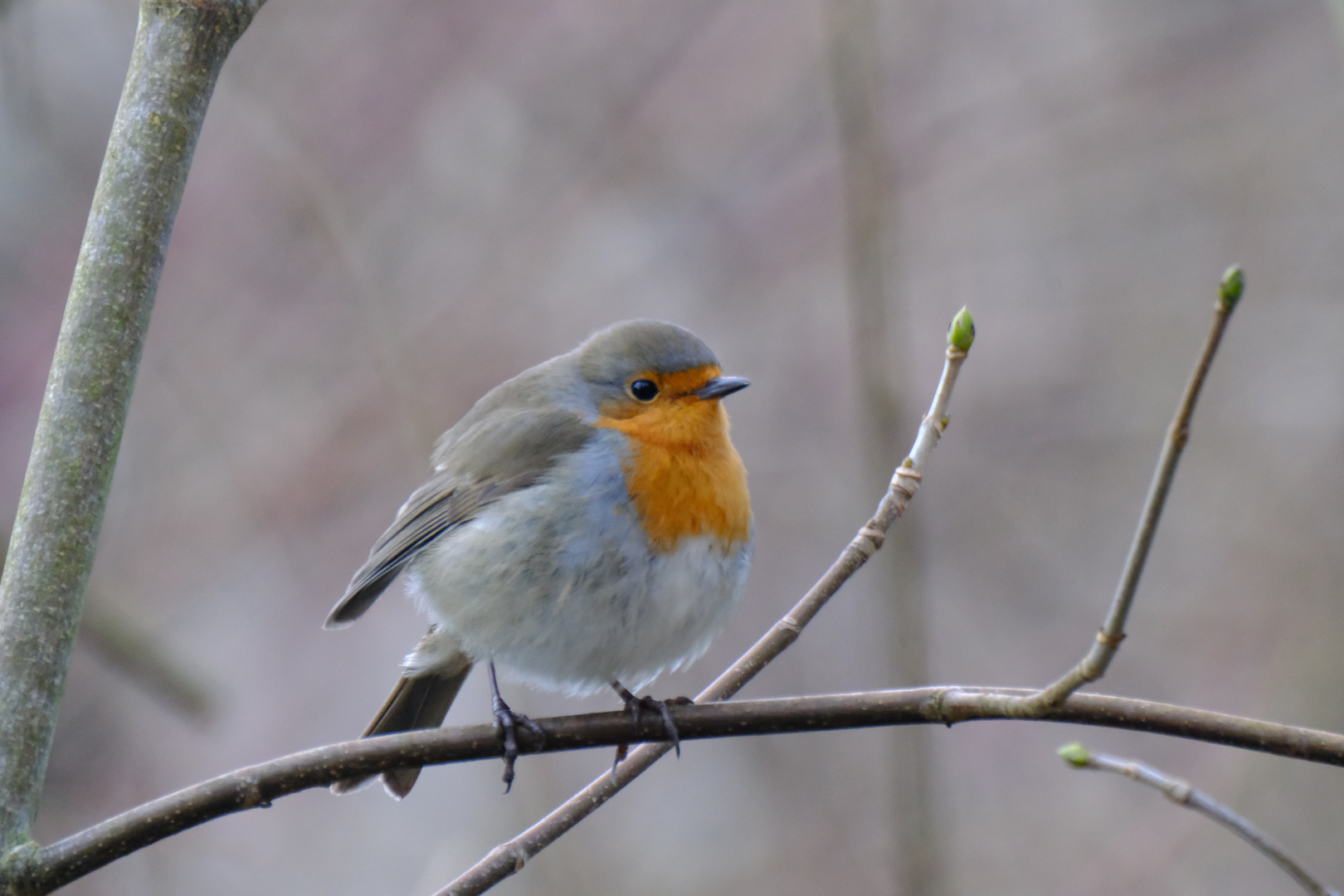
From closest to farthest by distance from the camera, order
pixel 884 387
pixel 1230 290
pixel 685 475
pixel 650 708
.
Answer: pixel 1230 290
pixel 650 708
pixel 685 475
pixel 884 387

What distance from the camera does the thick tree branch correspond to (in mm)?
1580

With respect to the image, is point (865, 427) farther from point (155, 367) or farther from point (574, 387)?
point (155, 367)

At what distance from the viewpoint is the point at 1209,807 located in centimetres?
176

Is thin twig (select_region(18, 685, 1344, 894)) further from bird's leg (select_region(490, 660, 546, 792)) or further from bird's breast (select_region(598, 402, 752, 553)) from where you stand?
bird's breast (select_region(598, 402, 752, 553))

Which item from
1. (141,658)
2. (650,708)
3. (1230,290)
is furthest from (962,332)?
(141,658)

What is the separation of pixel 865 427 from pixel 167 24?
2.38 metres

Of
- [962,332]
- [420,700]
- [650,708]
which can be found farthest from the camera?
[420,700]

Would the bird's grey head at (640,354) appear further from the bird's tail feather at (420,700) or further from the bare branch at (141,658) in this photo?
the bare branch at (141,658)

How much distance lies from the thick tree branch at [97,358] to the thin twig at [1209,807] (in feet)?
5.03

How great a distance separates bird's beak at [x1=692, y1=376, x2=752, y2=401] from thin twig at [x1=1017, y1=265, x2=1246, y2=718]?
1387 millimetres

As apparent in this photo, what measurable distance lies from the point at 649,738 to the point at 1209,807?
883 millimetres

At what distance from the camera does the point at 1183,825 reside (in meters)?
5.54

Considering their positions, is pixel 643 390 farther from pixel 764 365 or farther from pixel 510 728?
pixel 764 365

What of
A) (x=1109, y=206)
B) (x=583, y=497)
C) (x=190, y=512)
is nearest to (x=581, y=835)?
(x=190, y=512)
